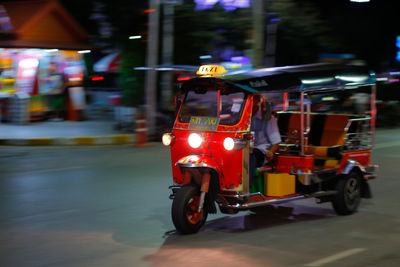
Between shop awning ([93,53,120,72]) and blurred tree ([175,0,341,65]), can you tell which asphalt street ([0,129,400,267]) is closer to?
blurred tree ([175,0,341,65])

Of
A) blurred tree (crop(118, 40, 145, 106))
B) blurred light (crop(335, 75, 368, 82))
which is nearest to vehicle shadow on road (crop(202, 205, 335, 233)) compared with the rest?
blurred light (crop(335, 75, 368, 82))

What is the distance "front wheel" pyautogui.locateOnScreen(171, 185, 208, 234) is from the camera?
6.43 metres

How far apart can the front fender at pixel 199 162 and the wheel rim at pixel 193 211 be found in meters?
0.40

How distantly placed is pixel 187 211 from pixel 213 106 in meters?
1.30

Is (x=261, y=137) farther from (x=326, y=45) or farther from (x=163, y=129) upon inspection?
(x=326, y=45)

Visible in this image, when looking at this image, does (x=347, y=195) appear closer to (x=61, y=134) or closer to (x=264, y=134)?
(x=264, y=134)

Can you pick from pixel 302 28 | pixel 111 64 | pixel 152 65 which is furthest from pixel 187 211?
pixel 111 64

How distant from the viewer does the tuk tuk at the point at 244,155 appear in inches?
260

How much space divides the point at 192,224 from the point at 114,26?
14865mm

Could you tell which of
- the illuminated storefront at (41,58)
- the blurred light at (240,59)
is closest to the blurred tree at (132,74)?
the illuminated storefront at (41,58)

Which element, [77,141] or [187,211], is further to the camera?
[77,141]

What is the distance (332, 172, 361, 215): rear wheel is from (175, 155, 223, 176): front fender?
1817 mm

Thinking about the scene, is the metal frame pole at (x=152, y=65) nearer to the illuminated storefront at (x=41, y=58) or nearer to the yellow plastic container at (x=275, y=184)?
the illuminated storefront at (x=41, y=58)

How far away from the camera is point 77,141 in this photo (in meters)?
15.8
